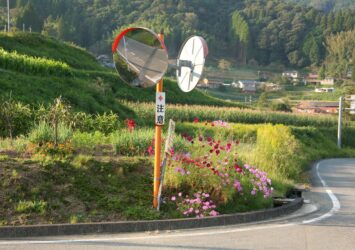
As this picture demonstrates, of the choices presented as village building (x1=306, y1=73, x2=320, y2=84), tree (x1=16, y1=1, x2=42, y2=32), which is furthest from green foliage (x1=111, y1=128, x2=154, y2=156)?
village building (x1=306, y1=73, x2=320, y2=84)

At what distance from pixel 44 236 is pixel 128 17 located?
155612 mm

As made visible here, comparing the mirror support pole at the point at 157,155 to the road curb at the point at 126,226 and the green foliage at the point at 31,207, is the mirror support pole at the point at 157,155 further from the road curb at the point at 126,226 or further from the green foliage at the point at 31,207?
the green foliage at the point at 31,207

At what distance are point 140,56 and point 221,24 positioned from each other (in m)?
161

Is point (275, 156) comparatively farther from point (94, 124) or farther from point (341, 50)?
point (341, 50)

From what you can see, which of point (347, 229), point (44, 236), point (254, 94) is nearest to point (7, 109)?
point (44, 236)

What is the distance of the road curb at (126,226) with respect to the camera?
740 centimetres

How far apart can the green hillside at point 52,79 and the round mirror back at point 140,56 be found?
1051 centimetres

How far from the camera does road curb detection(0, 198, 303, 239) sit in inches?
291

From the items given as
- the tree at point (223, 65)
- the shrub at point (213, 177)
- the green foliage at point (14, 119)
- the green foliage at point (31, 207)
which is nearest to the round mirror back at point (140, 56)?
the shrub at point (213, 177)

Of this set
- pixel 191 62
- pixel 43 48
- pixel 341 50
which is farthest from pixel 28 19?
pixel 191 62

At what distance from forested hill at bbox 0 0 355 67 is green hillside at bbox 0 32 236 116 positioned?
86.6m

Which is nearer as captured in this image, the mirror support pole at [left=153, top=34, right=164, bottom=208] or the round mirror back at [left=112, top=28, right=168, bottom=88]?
the round mirror back at [left=112, top=28, right=168, bottom=88]

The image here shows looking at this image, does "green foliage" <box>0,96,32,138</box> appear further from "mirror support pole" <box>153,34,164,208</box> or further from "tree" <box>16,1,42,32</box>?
"tree" <box>16,1,42,32</box>

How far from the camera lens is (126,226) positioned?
802cm
